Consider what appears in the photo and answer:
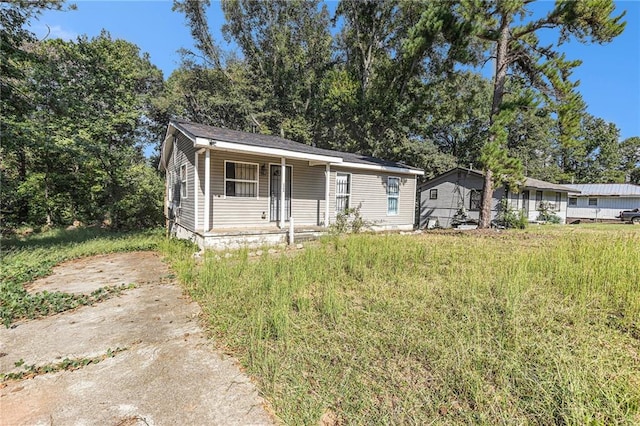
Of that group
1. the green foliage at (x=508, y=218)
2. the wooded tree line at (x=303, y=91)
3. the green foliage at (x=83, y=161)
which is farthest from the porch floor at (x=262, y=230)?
the green foliage at (x=508, y=218)

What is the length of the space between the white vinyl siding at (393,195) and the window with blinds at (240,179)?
19.9ft

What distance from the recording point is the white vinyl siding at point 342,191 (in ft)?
36.9

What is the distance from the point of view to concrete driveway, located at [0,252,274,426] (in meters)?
2.07

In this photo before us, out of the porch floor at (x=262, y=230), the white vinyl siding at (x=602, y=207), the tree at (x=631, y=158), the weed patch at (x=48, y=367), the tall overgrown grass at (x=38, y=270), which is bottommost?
the weed patch at (x=48, y=367)

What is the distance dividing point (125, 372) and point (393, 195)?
454 inches

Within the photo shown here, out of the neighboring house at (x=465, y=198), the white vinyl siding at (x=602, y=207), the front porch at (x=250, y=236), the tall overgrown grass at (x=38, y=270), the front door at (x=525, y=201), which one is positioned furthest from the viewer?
the white vinyl siding at (x=602, y=207)

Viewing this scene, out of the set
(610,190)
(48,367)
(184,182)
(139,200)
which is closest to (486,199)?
(184,182)

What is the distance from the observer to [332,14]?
20.9 m

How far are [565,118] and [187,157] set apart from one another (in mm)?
13342

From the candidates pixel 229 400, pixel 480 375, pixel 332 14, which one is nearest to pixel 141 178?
pixel 229 400

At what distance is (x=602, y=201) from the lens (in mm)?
25531

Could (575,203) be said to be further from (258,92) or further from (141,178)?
(141,178)

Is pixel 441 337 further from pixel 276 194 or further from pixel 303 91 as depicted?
pixel 303 91

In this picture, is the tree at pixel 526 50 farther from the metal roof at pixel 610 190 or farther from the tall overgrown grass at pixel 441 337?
the metal roof at pixel 610 190
